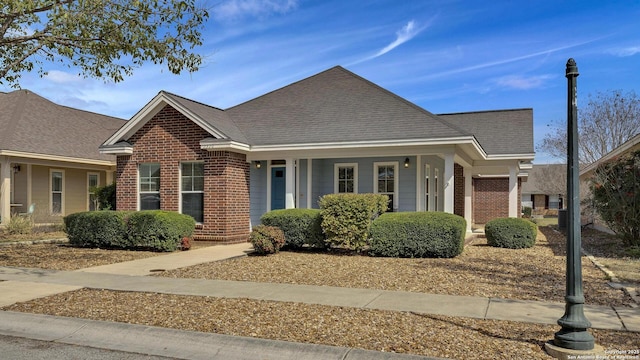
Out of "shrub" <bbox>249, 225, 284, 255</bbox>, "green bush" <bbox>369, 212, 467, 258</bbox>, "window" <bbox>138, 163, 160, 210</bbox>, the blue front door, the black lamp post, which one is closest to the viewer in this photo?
the black lamp post

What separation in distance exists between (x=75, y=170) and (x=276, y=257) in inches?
610

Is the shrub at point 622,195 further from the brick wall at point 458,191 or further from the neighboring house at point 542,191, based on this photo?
the neighboring house at point 542,191

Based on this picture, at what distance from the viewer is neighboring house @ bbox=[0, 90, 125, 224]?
19.5 m

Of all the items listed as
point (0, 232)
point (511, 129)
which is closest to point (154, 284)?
point (0, 232)

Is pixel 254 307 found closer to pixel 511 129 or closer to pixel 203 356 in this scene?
pixel 203 356

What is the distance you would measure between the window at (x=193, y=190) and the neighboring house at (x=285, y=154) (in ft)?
0.10

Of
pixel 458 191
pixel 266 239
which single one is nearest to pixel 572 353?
pixel 266 239

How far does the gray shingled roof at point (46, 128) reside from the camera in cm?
2016

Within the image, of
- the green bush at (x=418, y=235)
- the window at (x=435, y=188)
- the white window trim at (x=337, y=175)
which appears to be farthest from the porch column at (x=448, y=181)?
the window at (x=435, y=188)

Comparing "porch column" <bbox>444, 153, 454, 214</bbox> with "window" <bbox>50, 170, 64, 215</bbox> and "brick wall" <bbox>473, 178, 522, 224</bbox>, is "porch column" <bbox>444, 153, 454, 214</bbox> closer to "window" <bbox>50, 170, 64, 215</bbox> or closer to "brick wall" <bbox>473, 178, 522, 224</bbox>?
"brick wall" <bbox>473, 178, 522, 224</bbox>

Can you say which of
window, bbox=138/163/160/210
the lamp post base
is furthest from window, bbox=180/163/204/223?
the lamp post base

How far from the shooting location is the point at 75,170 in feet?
78.0

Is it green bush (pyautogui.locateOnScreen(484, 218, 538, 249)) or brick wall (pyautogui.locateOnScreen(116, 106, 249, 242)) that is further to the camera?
brick wall (pyautogui.locateOnScreen(116, 106, 249, 242))

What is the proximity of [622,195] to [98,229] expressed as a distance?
14722 mm
